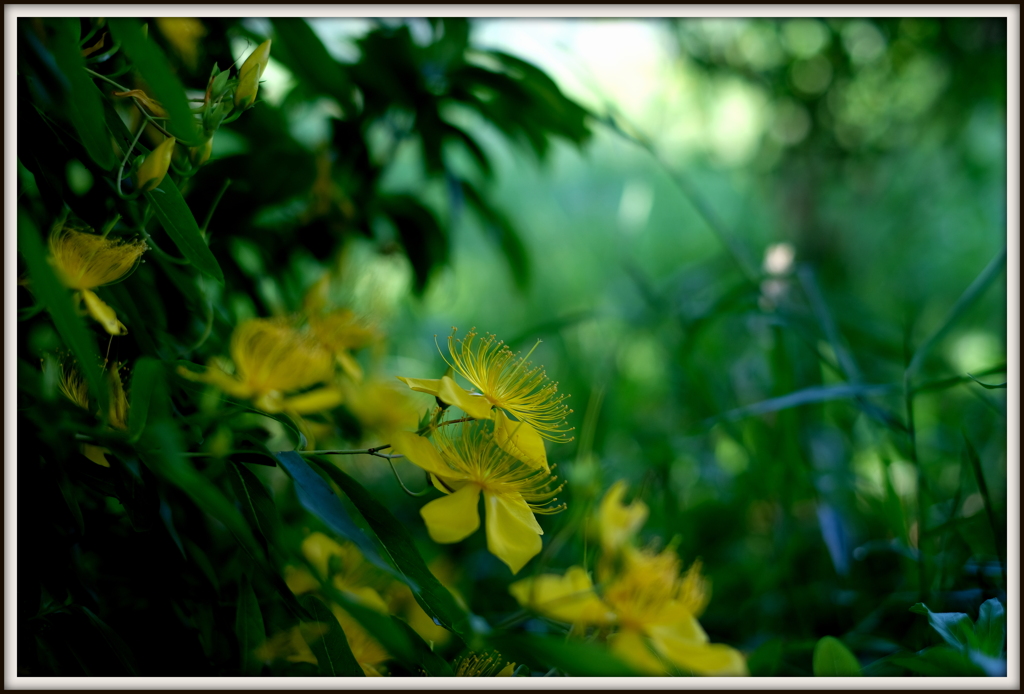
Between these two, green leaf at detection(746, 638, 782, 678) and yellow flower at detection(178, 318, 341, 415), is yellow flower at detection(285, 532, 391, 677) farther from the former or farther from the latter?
green leaf at detection(746, 638, 782, 678)

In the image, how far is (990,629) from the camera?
386 millimetres

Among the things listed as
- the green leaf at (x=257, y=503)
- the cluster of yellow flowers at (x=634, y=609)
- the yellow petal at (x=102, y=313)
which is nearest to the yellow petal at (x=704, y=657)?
the cluster of yellow flowers at (x=634, y=609)

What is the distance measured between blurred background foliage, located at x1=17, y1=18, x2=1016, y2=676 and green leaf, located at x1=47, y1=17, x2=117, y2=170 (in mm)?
26

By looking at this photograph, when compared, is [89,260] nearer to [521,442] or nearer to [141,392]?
[141,392]

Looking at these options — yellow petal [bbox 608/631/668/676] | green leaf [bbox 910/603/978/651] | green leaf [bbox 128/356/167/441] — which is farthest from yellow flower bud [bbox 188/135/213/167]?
green leaf [bbox 910/603/978/651]

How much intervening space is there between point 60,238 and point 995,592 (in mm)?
660

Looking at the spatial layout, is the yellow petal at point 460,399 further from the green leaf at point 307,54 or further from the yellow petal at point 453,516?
the green leaf at point 307,54

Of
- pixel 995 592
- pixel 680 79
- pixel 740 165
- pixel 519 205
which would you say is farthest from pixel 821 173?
pixel 995 592

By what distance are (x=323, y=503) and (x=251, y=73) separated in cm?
23

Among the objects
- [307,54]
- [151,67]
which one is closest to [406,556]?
[151,67]

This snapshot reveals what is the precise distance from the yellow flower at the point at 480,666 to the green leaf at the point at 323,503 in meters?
0.11

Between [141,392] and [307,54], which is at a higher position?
[307,54]

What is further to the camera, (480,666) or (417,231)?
(417,231)

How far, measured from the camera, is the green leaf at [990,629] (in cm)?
37
